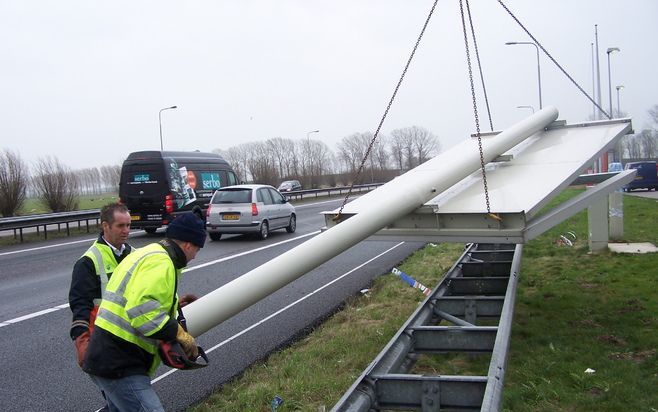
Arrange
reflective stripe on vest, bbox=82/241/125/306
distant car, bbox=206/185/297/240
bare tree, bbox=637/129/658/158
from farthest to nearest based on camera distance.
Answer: bare tree, bbox=637/129/658/158
distant car, bbox=206/185/297/240
reflective stripe on vest, bbox=82/241/125/306

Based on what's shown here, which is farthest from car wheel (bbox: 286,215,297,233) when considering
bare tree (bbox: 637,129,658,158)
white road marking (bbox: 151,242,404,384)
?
bare tree (bbox: 637,129,658,158)

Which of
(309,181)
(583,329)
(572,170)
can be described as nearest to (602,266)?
(583,329)

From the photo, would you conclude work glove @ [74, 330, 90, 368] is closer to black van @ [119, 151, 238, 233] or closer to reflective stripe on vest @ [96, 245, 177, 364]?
Result: reflective stripe on vest @ [96, 245, 177, 364]

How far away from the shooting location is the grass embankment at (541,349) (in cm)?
473

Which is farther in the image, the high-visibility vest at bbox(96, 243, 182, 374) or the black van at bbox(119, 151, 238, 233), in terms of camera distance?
the black van at bbox(119, 151, 238, 233)

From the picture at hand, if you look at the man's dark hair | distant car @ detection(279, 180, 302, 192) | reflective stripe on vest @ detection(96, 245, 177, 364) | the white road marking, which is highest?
the man's dark hair

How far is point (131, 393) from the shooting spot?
117 inches

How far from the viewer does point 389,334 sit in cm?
646

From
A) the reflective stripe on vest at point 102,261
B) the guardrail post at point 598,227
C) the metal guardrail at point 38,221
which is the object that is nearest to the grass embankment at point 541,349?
the guardrail post at point 598,227

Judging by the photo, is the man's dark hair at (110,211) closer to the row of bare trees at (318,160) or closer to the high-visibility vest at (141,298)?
the high-visibility vest at (141,298)

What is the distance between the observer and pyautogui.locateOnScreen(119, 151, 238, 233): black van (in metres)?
18.8

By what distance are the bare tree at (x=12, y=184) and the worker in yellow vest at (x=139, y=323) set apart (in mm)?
25308

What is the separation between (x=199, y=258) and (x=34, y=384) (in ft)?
26.3

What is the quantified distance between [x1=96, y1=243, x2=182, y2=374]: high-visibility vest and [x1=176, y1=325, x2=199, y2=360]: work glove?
117mm
